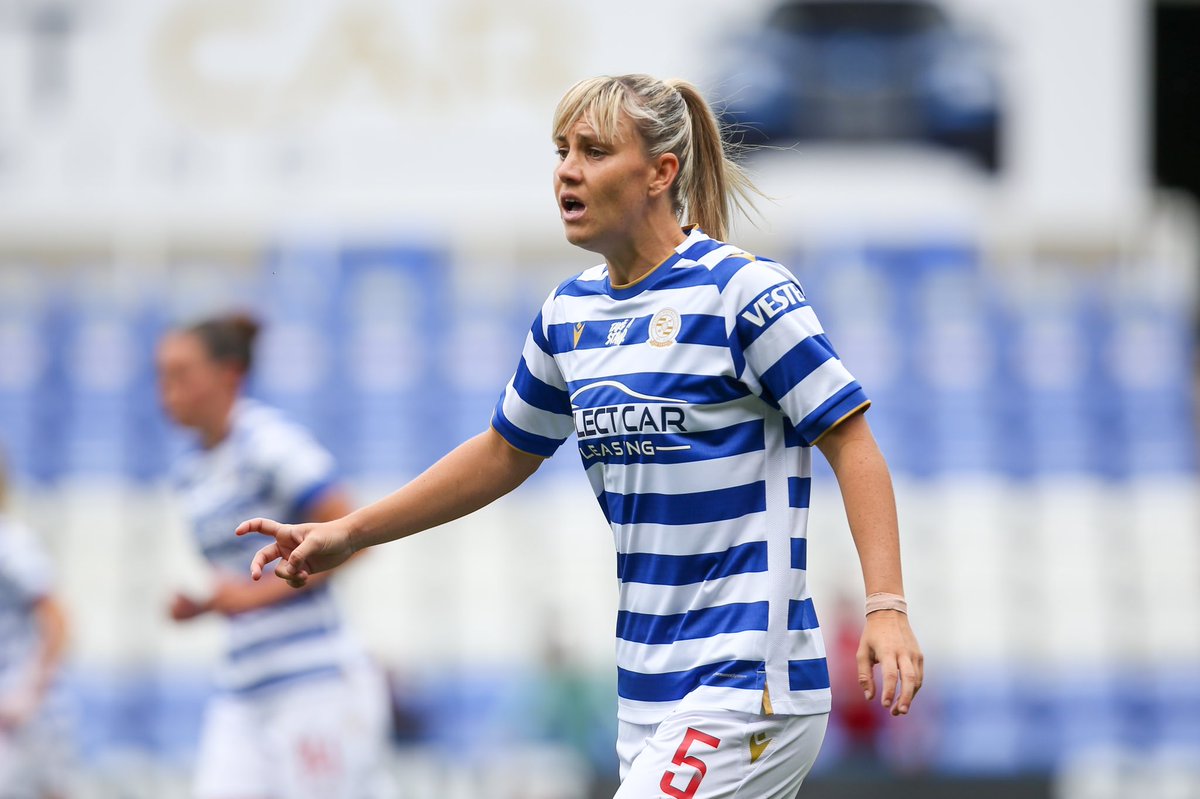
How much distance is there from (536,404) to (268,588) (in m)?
2.11

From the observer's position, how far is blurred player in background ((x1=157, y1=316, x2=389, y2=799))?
541 cm

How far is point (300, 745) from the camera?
5.42 m

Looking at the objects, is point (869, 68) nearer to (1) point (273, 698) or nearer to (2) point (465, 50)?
(2) point (465, 50)

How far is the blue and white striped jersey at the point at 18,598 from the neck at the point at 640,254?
4870mm

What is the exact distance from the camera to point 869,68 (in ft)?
51.8

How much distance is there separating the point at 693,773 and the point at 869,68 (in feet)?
44.5

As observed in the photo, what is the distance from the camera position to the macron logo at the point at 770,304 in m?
3.19

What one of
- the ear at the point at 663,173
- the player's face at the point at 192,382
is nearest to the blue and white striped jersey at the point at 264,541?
the player's face at the point at 192,382

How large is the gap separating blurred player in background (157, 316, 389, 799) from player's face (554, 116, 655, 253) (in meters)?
2.40

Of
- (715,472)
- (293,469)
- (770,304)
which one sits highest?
(770,304)

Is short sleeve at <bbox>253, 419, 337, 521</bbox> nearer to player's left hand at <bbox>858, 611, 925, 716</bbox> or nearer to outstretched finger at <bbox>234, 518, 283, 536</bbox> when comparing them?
outstretched finger at <bbox>234, 518, 283, 536</bbox>

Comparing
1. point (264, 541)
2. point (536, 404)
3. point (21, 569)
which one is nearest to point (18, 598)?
point (21, 569)

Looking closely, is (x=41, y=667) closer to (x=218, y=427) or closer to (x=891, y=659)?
(x=218, y=427)

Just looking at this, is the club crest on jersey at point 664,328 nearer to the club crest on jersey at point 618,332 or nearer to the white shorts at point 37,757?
the club crest on jersey at point 618,332
